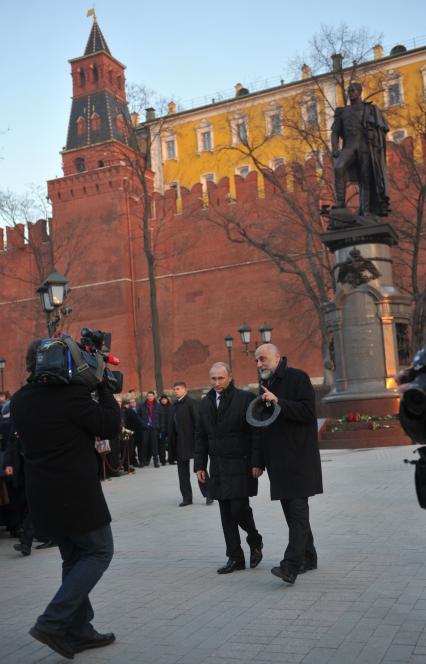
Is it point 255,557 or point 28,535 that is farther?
point 28,535

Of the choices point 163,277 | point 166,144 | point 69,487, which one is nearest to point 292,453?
point 69,487

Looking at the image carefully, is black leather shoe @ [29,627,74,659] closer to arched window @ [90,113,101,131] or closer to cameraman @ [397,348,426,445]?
cameraman @ [397,348,426,445]

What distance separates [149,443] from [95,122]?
114 ft

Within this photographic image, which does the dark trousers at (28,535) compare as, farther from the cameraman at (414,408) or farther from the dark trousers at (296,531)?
the cameraman at (414,408)

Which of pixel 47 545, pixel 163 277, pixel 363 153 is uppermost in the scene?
pixel 163 277

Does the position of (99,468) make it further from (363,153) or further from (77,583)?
(363,153)

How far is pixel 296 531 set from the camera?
214 inches

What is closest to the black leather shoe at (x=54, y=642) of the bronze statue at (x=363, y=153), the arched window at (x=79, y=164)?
the bronze statue at (x=363, y=153)

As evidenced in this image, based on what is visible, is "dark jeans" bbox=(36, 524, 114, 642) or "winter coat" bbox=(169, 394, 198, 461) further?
"winter coat" bbox=(169, 394, 198, 461)

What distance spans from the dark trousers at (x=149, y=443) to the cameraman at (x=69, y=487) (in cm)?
1373

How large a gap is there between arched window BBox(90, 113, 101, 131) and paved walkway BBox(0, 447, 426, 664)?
42880 millimetres

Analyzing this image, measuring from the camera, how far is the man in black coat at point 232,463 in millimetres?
6062

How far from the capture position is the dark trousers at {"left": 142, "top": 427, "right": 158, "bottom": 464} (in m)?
18.1

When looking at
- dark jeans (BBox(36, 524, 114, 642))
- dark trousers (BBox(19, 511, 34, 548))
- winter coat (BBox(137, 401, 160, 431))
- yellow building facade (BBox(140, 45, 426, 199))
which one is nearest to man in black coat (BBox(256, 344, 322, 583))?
dark jeans (BBox(36, 524, 114, 642))
